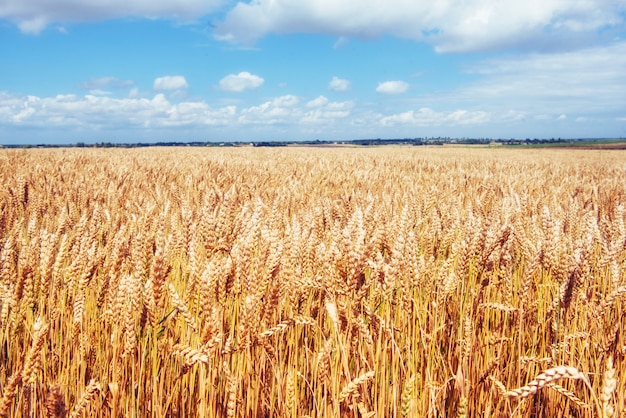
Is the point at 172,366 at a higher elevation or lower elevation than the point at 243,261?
lower

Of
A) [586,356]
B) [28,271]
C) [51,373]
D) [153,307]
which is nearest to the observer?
[153,307]

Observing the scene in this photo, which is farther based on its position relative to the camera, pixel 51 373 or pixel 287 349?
pixel 287 349

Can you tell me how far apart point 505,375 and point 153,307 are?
5.03 ft

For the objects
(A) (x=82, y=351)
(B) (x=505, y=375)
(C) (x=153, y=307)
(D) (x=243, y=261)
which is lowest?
(B) (x=505, y=375)

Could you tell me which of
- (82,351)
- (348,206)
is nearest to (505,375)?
(82,351)

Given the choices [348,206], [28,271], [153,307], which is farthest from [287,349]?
[348,206]

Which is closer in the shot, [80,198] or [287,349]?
[287,349]

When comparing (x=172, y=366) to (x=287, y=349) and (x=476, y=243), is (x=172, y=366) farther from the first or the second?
(x=476, y=243)

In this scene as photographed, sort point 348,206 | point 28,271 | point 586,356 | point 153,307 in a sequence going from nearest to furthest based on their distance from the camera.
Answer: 1. point 153,307
2. point 28,271
3. point 586,356
4. point 348,206

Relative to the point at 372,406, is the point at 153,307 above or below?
above

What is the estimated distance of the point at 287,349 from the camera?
6.97ft

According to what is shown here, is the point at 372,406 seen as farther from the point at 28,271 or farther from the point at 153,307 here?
the point at 28,271

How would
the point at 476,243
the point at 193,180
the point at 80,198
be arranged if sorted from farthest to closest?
the point at 193,180, the point at 80,198, the point at 476,243

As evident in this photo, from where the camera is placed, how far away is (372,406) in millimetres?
1712
